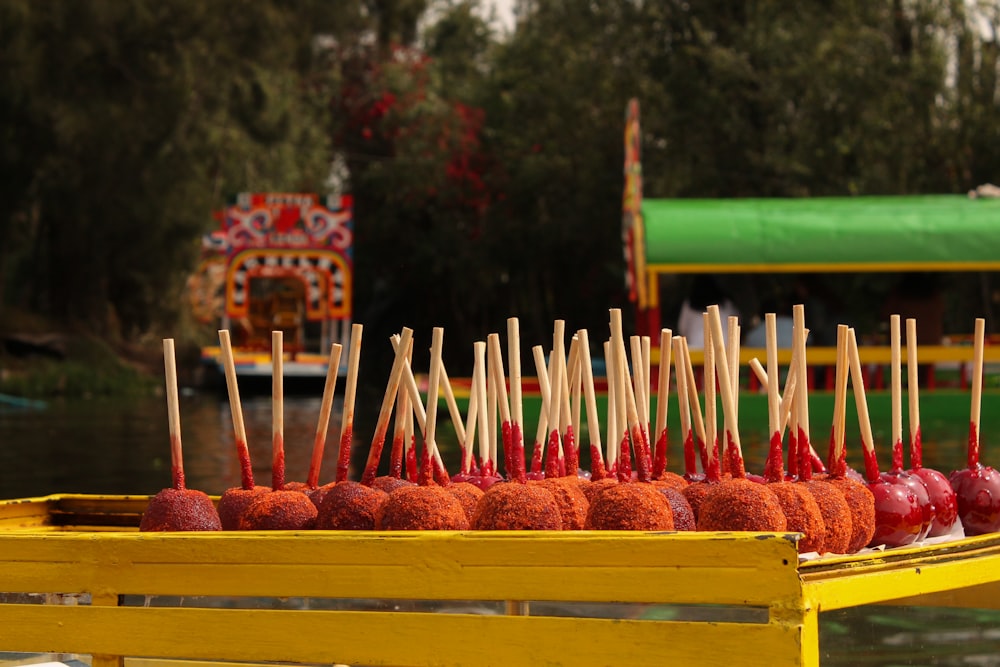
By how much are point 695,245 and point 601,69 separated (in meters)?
14.9

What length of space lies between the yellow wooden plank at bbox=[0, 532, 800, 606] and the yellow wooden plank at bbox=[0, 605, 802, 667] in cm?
7

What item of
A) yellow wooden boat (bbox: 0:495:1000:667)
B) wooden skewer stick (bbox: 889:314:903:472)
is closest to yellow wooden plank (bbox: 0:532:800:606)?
yellow wooden boat (bbox: 0:495:1000:667)

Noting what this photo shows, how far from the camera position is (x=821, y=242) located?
16.1 metres

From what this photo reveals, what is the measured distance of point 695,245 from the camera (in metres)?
15.9

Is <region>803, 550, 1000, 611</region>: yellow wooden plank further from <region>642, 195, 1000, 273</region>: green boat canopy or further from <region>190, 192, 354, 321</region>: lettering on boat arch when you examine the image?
<region>190, 192, 354, 321</region>: lettering on boat arch

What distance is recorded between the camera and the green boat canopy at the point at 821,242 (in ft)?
52.2

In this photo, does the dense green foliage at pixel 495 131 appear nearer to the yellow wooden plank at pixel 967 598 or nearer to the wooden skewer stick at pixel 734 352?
the yellow wooden plank at pixel 967 598

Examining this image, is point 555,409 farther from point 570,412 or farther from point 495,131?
point 495,131

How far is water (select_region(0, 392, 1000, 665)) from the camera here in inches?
255

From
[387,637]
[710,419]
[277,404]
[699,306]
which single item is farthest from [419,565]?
[699,306]

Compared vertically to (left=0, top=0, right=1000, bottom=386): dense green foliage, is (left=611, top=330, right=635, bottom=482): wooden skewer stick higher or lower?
lower

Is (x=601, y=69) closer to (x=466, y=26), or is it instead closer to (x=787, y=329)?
(x=466, y=26)

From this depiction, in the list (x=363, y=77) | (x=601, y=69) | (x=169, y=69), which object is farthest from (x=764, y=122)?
(x=363, y=77)

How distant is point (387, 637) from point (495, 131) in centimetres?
2915
